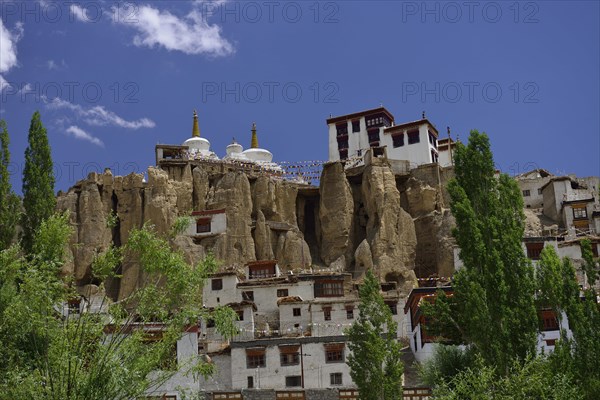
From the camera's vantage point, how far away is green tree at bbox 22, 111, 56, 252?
125ft

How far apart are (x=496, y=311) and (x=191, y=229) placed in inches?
1680

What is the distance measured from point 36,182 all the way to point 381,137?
5012 centimetres

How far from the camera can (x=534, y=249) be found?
58000 millimetres

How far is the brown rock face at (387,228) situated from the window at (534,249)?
12176mm

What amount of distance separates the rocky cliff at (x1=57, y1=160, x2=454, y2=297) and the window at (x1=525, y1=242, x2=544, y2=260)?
9.79 meters

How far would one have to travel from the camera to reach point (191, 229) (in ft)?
230

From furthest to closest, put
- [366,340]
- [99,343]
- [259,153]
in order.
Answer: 1. [259,153]
2. [366,340]
3. [99,343]

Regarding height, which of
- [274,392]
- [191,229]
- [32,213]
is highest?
[191,229]

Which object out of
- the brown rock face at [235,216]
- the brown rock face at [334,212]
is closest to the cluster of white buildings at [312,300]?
the brown rock face at [235,216]

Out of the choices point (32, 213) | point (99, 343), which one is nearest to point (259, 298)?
point (32, 213)

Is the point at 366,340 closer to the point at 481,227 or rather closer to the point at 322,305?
the point at 481,227

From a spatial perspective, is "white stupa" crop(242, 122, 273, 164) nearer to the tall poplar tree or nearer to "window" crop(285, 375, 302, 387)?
"window" crop(285, 375, 302, 387)

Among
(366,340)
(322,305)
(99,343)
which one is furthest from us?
(322,305)

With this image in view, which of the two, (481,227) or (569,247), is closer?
(481,227)
